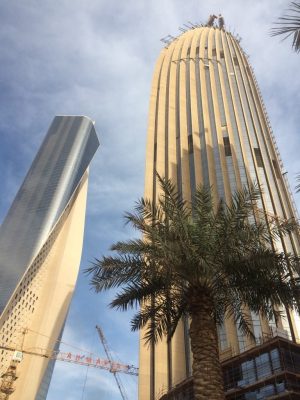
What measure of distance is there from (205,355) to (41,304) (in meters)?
103

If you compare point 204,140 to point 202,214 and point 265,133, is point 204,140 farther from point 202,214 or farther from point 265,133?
point 202,214

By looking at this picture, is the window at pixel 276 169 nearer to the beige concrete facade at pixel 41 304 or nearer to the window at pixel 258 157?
the window at pixel 258 157

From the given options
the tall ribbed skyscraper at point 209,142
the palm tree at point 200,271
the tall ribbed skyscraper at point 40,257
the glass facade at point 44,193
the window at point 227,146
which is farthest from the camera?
the glass facade at point 44,193

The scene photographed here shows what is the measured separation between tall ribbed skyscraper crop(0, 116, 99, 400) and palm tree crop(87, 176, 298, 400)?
8883 cm

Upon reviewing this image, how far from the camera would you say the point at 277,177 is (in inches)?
2729

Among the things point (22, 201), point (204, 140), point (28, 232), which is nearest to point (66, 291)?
point (28, 232)

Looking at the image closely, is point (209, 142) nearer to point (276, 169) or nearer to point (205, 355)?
point (276, 169)

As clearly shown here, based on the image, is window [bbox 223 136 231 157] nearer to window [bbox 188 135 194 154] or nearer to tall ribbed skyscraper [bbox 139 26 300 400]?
tall ribbed skyscraper [bbox 139 26 300 400]

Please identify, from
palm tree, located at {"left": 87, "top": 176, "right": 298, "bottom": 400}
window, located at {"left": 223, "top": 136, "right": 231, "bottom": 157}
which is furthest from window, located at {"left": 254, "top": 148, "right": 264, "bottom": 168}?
palm tree, located at {"left": 87, "top": 176, "right": 298, "bottom": 400}

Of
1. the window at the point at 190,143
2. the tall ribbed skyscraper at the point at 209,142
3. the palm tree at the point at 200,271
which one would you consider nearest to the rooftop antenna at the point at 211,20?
the tall ribbed skyscraper at the point at 209,142

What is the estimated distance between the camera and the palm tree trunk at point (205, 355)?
515 inches

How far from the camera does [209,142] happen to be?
67.2m

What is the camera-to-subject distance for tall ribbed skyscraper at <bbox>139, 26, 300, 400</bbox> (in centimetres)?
4688

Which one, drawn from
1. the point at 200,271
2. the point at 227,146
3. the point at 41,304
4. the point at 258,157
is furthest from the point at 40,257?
the point at 200,271
